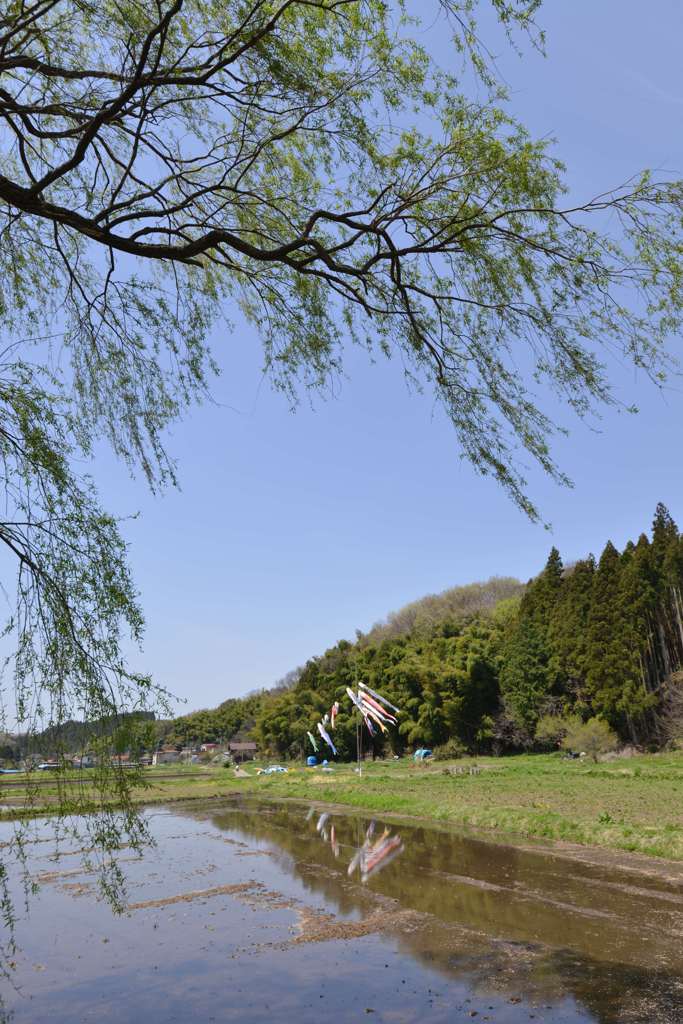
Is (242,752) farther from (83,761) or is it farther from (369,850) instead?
(83,761)

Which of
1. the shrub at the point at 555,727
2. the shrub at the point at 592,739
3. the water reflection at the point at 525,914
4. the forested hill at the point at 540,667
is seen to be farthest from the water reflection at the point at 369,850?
the forested hill at the point at 540,667

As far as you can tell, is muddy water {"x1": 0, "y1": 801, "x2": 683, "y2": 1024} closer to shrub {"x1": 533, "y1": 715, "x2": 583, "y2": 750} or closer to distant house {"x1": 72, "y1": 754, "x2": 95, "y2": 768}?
distant house {"x1": 72, "y1": 754, "x2": 95, "y2": 768}

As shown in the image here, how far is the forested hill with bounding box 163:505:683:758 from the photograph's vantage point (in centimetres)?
3073

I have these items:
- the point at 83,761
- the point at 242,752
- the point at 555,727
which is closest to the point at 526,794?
the point at 555,727

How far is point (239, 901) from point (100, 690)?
10529 millimetres

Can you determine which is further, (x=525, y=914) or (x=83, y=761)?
(x=525, y=914)

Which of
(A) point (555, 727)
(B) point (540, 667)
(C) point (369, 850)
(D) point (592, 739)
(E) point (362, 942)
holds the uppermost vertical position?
(B) point (540, 667)

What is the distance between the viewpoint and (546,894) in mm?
11133

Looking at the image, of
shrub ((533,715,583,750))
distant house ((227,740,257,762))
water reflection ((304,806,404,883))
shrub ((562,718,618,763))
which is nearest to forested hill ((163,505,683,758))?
shrub ((533,715,583,750))

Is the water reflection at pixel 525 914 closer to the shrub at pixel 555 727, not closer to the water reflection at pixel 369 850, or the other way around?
the water reflection at pixel 369 850

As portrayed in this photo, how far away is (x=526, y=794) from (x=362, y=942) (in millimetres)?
13046

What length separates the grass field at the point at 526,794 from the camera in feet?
49.6

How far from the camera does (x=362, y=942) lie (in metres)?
9.28

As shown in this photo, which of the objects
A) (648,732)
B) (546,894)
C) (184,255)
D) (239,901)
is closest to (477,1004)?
(546,894)
